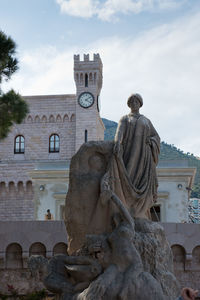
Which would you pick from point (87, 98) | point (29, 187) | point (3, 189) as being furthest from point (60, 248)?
point (87, 98)

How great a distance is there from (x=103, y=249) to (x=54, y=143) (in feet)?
131

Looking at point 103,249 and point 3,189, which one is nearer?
point 103,249

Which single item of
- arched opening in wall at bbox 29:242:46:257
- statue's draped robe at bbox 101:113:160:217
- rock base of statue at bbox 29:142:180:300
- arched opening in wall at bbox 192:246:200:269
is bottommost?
arched opening in wall at bbox 192:246:200:269

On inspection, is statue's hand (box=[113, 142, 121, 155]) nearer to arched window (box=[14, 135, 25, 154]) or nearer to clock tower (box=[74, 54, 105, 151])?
clock tower (box=[74, 54, 105, 151])

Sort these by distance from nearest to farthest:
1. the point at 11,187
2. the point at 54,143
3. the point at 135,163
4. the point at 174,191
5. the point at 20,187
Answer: the point at 135,163, the point at 174,191, the point at 20,187, the point at 11,187, the point at 54,143

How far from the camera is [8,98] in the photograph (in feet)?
59.9

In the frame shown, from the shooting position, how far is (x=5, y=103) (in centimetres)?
1825

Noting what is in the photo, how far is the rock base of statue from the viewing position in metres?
7.36

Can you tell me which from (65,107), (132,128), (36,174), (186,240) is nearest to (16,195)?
(65,107)

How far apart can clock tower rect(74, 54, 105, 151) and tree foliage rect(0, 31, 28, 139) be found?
91.4 ft

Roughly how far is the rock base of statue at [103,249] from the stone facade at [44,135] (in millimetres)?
36644

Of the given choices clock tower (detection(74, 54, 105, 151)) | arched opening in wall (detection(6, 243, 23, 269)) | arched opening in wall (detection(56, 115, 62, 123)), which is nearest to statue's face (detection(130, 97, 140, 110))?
arched opening in wall (detection(6, 243, 23, 269))

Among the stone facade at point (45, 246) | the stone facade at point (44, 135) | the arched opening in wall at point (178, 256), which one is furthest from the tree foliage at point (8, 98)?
the stone facade at point (44, 135)

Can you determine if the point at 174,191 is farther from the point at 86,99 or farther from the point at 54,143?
the point at 54,143
